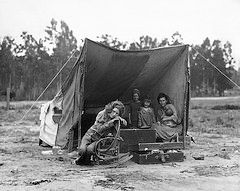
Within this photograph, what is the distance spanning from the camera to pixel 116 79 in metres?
8.91

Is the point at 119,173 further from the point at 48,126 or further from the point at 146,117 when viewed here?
the point at 48,126

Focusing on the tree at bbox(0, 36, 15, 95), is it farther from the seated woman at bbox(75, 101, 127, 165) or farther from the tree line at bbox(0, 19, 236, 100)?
the seated woman at bbox(75, 101, 127, 165)

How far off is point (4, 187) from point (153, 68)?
17.3 feet

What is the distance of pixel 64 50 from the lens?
145ft

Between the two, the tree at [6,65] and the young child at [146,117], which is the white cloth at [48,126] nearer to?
the young child at [146,117]

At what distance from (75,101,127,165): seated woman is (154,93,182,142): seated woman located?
1.90m

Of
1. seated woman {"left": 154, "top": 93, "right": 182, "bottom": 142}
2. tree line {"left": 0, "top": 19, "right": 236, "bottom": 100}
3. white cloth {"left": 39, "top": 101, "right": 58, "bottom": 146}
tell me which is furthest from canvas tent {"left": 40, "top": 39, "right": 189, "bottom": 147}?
tree line {"left": 0, "top": 19, "right": 236, "bottom": 100}

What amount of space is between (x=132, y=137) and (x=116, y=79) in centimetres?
256

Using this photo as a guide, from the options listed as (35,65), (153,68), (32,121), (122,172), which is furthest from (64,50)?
(122,172)

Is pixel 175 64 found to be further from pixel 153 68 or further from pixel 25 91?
pixel 25 91

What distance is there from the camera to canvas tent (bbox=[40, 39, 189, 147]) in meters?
7.35

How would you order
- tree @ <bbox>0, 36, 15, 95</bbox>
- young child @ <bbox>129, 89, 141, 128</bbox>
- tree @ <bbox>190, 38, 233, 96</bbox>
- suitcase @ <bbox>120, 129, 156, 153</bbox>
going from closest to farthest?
suitcase @ <bbox>120, 129, 156, 153</bbox>
young child @ <bbox>129, 89, 141, 128</bbox>
tree @ <bbox>0, 36, 15, 95</bbox>
tree @ <bbox>190, 38, 233, 96</bbox>

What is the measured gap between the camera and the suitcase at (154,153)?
259 inches

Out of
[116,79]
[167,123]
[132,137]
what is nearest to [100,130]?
[132,137]
